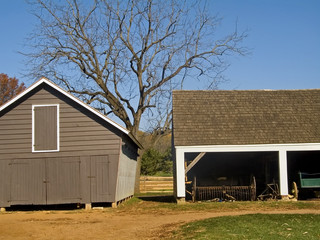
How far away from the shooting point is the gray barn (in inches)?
803

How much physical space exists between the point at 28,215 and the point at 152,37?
21966mm

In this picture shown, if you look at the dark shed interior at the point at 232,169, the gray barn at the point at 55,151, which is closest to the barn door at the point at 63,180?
the gray barn at the point at 55,151

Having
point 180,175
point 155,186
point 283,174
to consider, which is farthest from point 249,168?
point 155,186

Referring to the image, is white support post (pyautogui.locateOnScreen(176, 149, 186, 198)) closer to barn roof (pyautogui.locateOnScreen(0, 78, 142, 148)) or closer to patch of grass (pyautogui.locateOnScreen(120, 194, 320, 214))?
patch of grass (pyautogui.locateOnScreen(120, 194, 320, 214))

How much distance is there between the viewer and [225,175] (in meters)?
26.8

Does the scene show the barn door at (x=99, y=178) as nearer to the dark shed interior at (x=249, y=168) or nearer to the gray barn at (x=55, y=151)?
the gray barn at (x=55, y=151)

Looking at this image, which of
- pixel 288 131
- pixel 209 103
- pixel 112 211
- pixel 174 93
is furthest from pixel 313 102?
pixel 112 211

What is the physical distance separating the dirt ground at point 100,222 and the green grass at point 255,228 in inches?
31.3

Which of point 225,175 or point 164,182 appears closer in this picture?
point 225,175

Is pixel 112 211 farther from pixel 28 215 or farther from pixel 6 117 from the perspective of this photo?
pixel 6 117

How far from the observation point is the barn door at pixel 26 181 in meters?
20.4

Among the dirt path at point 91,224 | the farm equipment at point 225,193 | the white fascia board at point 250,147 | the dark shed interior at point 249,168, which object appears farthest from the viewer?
the dark shed interior at point 249,168

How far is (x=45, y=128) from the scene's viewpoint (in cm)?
2056

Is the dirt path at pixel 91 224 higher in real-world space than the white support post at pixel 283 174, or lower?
lower
